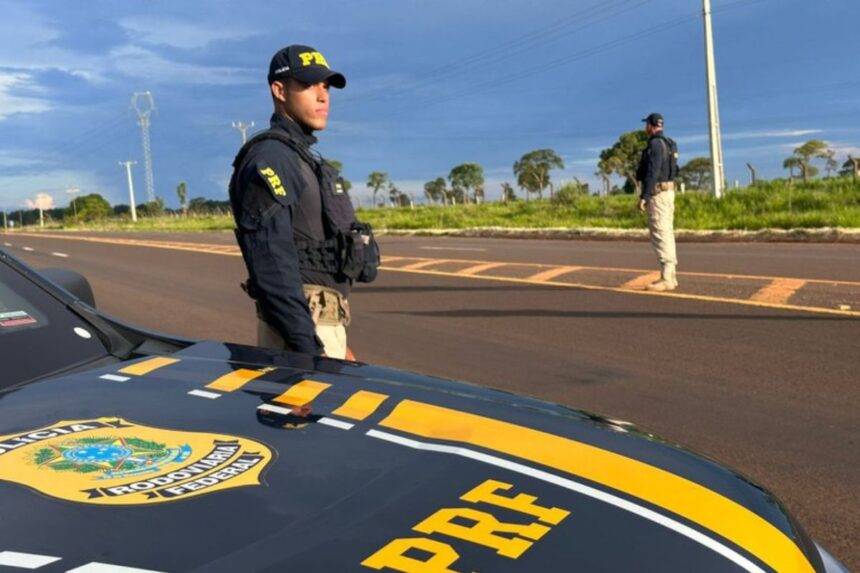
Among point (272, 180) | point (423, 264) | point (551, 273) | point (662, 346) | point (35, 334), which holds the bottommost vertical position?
point (662, 346)

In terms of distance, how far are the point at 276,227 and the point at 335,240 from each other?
0.30 m

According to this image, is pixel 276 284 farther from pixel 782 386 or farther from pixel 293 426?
pixel 782 386

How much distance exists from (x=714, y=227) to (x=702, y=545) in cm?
1905

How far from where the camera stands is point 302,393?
185 centimetres

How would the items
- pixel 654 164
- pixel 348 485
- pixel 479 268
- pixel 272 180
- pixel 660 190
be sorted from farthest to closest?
pixel 479 268 → pixel 660 190 → pixel 654 164 → pixel 272 180 → pixel 348 485

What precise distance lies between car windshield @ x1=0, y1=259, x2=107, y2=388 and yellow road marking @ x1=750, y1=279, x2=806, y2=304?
22.8ft

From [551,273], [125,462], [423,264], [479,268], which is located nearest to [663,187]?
[551,273]

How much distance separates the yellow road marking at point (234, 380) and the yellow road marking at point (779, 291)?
680cm

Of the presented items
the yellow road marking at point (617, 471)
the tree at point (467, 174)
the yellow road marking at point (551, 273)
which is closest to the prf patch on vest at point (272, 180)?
the yellow road marking at point (617, 471)

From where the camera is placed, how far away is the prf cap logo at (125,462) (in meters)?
1.28

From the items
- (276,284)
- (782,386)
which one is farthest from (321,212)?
(782,386)

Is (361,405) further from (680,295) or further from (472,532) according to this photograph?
(680,295)

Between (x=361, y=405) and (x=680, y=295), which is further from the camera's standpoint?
(x=680, y=295)

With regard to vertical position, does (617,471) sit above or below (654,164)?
below
